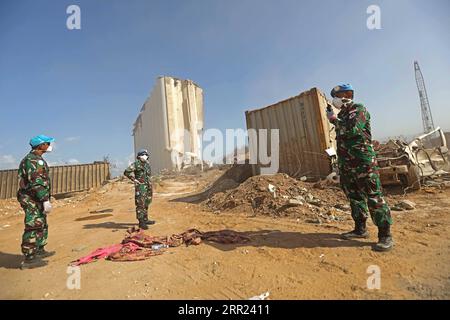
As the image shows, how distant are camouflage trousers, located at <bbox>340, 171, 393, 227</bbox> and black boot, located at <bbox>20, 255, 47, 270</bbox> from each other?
4.24 metres

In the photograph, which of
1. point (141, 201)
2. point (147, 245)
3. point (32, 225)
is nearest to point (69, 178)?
point (141, 201)

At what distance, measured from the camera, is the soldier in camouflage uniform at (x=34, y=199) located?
328cm

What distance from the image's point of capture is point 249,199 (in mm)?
5855

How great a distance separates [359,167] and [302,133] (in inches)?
153

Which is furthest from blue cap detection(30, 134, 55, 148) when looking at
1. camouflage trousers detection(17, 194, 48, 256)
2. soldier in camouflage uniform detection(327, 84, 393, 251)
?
soldier in camouflage uniform detection(327, 84, 393, 251)

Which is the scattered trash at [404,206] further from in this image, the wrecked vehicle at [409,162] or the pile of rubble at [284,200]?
the wrecked vehicle at [409,162]

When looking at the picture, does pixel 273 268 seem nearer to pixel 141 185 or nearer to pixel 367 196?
pixel 367 196

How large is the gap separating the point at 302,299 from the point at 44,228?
11.8 feet

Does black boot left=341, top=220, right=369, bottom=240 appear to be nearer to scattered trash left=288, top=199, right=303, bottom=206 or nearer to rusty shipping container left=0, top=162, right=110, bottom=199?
scattered trash left=288, top=199, right=303, bottom=206
